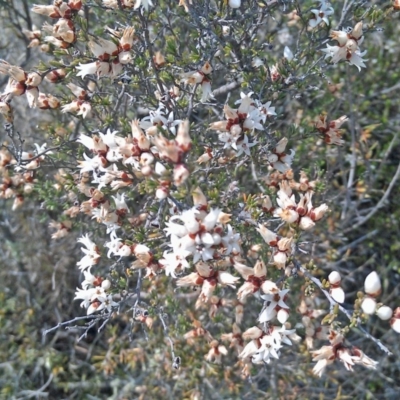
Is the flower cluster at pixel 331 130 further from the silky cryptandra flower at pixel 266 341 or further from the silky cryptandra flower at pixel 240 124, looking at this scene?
the silky cryptandra flower at pixel 266 341

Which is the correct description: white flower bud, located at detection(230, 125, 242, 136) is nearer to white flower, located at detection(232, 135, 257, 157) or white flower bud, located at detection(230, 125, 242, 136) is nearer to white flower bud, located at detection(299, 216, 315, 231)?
white flower, located at detection(232, 135, 257, 157)

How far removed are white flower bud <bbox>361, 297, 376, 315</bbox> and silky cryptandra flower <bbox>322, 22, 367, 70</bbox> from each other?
3.26 ft

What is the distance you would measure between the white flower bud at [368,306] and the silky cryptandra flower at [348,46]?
994 mm

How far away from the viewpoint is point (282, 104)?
4.15 metres

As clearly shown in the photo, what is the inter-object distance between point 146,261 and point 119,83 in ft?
2.82

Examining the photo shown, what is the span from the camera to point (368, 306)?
1955 mm

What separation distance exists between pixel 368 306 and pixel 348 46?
109 centimetres

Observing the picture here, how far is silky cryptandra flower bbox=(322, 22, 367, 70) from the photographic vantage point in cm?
229

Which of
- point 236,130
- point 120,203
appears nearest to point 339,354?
point 236,130

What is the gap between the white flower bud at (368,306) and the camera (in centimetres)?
195

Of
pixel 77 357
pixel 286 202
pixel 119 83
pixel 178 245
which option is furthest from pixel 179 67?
pixel 77 357

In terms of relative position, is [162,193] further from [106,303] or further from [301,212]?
[106,303]

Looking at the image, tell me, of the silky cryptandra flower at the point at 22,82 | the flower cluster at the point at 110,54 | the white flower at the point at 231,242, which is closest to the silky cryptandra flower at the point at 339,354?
the white flower at the point at 231,242

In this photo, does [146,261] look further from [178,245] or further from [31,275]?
[31,275]
